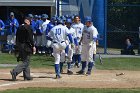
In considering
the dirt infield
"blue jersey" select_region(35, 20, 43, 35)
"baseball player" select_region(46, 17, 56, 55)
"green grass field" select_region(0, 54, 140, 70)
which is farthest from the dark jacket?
"blue jersey" select_region(35, 20, 43, 35)

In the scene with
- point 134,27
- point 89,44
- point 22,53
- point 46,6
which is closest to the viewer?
point 22,53

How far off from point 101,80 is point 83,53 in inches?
69.7

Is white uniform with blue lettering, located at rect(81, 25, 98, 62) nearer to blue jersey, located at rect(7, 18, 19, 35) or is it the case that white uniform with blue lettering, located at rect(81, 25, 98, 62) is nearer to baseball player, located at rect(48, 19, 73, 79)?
baseball player, located at rect(48, 19, 73, 79)

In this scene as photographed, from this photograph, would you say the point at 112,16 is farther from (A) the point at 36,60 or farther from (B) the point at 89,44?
(B) the point at 89,44

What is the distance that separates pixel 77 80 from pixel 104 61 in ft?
21.4

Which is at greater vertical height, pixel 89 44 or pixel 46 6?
pixel 46 6

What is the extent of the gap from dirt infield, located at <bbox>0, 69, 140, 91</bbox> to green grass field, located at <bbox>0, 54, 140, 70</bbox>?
1.69 m

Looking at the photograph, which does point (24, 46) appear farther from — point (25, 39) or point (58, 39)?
point (58, 39)

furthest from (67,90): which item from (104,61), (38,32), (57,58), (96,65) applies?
(38,32)

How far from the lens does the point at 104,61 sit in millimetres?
21156

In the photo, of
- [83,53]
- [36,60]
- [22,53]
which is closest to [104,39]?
[36,60]

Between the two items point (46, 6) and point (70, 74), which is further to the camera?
point (46, 6)

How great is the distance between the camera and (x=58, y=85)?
13695mm

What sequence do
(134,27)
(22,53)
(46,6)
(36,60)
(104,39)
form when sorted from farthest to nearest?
(46,6) → (134,27) → (104,39) → (36,60) → (22,53)
